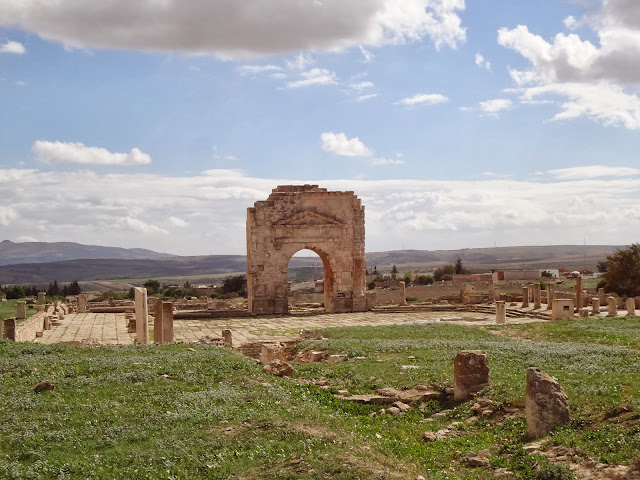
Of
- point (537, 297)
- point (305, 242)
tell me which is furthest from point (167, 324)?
point (537, 297)

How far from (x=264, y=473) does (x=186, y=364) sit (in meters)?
A: 6.76

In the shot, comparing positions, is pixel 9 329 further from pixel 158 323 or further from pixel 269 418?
pixel 269 418

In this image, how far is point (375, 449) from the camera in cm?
968

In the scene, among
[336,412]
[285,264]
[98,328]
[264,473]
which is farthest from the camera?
[285,264]

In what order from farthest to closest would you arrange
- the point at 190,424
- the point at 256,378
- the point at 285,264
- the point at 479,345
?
the point at 285,264 → the point at 479,345 → the point at 256,378 → the point at 190,424

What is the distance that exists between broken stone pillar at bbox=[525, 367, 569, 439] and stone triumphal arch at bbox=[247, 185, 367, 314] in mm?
27013

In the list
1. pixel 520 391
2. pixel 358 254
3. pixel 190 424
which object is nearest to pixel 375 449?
pixel 190 424

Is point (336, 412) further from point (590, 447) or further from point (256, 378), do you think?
point (590, 447)

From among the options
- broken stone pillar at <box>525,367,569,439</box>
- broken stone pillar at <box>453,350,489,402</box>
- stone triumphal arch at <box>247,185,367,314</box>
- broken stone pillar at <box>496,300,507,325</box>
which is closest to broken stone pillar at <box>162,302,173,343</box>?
broken stone pillar at <box>453,350,489,402</box>

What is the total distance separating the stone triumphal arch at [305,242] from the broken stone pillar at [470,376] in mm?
24414

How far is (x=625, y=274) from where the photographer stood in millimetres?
45781

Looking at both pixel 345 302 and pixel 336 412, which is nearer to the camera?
pixel 336 412

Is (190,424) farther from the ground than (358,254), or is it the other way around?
(358,254)

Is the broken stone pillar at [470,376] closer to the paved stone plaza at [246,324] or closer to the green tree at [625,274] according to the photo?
the paved stone plaza at [246,324]
